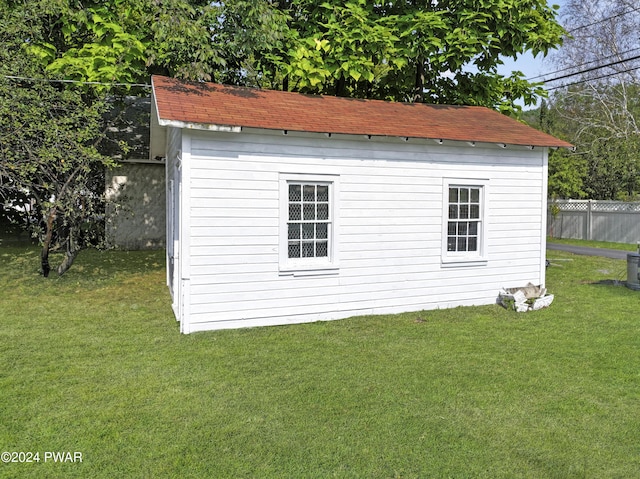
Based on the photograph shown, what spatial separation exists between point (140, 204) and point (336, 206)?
37.3 ft

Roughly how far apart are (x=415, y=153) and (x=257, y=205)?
2898 mm

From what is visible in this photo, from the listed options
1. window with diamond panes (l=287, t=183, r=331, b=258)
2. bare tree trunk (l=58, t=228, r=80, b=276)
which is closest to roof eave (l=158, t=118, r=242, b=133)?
window with diamond panes (l=287, t=183, r=331, b=258)

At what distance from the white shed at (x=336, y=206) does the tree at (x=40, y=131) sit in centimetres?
184

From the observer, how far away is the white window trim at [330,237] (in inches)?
314

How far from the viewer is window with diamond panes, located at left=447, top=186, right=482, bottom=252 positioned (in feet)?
30.6

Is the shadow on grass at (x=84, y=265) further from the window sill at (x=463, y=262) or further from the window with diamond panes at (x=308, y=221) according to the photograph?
the window sill at (x=463, y=262)

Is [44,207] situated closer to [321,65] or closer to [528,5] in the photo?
[321,65]

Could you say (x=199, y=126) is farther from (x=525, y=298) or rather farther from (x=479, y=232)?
(x=525, y=298)

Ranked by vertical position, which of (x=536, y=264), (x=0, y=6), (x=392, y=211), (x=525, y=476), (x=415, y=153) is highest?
(x=0, y=6)

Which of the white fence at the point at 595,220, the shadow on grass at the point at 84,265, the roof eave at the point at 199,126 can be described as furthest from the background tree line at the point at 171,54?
the white fence at the point at 595,220

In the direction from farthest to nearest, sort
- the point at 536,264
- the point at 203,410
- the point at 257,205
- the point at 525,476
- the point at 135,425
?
the point at 536,264 < the point at 257,205 < the point at 203,410 < the point at 135,425 < the point at 525,476

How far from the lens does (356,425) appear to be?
445 centimetres

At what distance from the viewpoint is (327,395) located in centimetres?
511

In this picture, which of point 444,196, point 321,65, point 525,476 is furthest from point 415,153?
point 525,476
